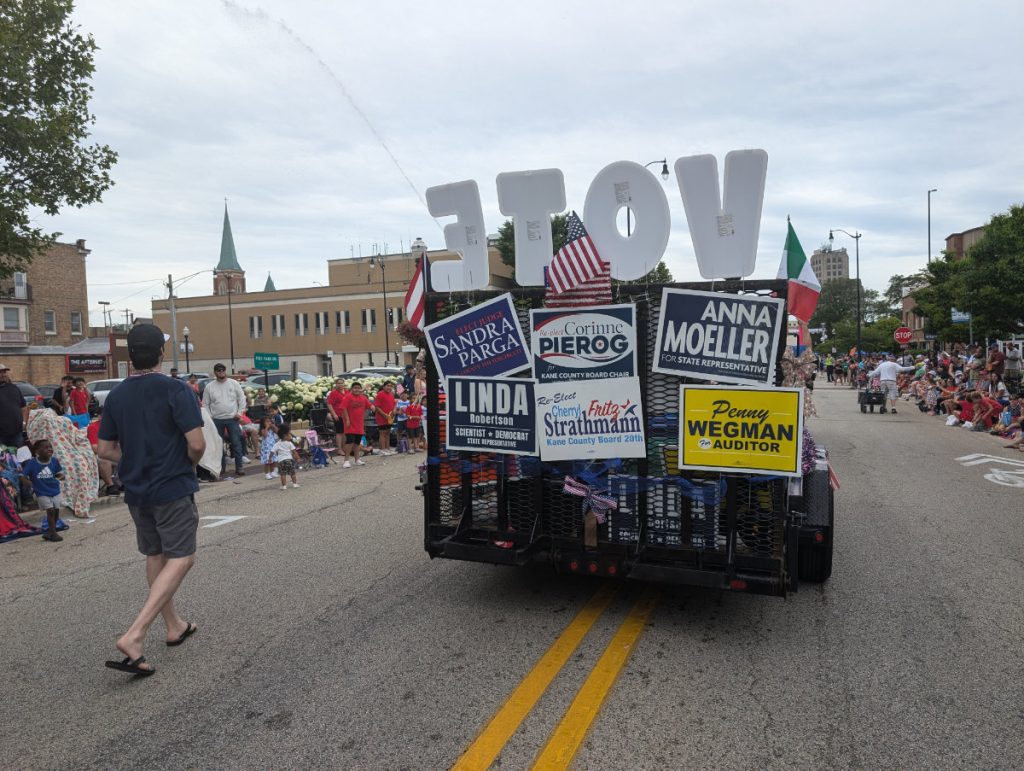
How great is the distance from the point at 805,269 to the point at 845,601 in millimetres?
2387

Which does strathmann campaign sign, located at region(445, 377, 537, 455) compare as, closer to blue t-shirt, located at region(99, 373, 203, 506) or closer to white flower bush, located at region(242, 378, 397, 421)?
blue t-shirt, located at region(99, 373, 203, 506)

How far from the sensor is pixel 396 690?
3.88 meters

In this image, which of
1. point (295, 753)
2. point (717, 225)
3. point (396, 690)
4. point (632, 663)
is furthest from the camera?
point (717, 225)

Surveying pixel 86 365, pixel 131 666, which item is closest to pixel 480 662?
pixel 131 666

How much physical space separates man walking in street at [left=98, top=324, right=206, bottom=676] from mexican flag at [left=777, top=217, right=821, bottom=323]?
3946mm

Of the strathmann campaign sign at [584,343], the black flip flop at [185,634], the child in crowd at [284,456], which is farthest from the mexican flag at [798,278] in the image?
the child in crowd at [284,456]

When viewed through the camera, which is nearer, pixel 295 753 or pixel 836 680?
pixel 295 753

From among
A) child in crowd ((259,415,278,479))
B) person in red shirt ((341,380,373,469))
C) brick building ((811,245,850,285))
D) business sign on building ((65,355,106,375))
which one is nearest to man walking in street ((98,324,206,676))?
child in crowd ((259,415,278,479))

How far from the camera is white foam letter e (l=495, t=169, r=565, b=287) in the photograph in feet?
16.6

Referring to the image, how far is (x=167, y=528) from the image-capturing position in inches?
173

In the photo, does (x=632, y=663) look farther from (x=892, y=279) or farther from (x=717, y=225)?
(x=892, y=279)

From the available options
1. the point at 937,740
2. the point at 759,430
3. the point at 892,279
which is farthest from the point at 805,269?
the point at 892,279

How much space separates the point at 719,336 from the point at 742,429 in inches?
22.2

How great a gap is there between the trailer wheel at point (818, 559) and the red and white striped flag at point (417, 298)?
10.6 ft
